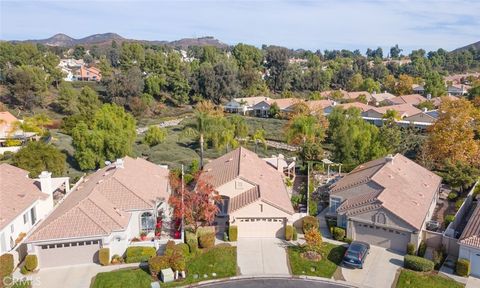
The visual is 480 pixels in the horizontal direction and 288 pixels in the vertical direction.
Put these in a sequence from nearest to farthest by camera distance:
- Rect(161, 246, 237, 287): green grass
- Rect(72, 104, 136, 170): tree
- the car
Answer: Rect(161, 246, 237, 287): green grass < the car < Rect(72, 104, 136, 170): tree

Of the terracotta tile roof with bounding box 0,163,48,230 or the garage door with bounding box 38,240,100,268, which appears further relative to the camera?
the terracotta tile roof with bounding box 0,163,48,230

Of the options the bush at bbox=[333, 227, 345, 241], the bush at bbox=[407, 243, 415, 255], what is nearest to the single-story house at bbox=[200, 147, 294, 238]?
the bush at bbox=[333, 227, 345, 241]

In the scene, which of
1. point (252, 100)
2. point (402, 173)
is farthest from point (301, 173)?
point (252, 100)

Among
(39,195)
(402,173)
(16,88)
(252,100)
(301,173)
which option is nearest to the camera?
(39,195)

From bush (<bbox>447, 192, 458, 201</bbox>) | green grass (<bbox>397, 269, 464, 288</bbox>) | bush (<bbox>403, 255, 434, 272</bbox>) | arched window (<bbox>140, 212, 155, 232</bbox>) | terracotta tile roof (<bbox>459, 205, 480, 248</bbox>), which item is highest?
terracotta tile roof (<bbox>459, 205, 480, 248</bbox>)

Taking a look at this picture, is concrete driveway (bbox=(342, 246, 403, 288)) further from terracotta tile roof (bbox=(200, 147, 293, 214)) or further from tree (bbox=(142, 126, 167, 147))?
tree (bbox=(142, 126, 167, 147))

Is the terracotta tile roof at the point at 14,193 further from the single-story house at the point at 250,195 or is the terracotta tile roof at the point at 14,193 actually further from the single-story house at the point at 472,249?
the single-story house at the point at 472,249

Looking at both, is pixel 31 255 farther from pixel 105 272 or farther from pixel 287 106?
pixel 287 106
